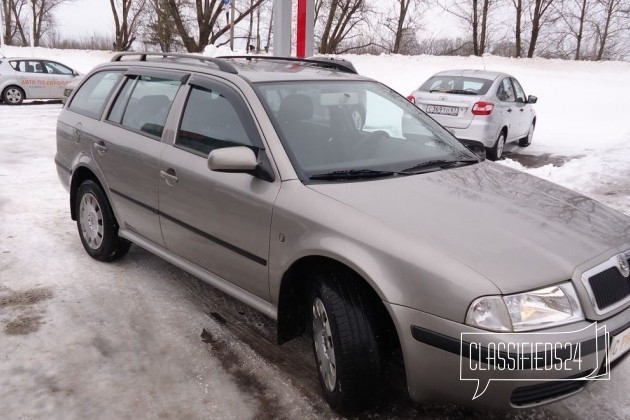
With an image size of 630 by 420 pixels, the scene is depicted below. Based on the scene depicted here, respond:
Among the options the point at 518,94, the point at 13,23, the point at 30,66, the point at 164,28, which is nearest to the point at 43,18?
the point at 13,23

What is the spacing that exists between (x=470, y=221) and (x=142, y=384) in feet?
6.20

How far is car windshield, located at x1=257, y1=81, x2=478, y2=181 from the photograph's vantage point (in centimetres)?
309

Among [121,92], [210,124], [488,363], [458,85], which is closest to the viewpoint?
[488,363]

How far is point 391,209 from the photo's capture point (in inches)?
104

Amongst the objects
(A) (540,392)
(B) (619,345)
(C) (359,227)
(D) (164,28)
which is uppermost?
(D) (164,28)

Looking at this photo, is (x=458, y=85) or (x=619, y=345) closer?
(x=619, y=345)

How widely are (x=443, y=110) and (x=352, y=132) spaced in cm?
648

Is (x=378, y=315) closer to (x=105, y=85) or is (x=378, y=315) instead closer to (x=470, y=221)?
(x=470, y=221)

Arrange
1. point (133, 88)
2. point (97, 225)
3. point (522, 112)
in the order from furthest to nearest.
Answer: point (522, 112) < point (97, 225) < point (133, 88)

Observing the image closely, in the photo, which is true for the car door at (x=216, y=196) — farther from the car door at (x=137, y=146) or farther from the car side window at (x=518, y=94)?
the car side window at (x=518, y=94)

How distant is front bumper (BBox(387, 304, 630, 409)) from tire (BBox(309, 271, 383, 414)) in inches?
7.8

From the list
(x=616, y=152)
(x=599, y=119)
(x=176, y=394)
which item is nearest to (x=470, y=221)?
(x=176, y=394)

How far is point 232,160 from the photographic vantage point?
9.59 ft

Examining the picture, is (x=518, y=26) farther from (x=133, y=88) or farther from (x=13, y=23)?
(x=13, y=23)
